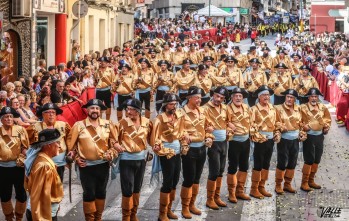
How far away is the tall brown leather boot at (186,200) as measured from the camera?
11.6 meters

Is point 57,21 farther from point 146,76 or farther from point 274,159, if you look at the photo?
point 274,159

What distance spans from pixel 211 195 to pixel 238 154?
818mm

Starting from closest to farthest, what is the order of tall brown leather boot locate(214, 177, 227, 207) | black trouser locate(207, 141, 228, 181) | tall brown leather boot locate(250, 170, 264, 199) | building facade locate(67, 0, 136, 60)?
black trouser locate(207, 141, 228, 181) → tall brown leather boot locate(214, 177, 227, 207) → tall brown leather boot locate(250, 170, 264, 199) → building facade locate(67, 0, 136, 60)

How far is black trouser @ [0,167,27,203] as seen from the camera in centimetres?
1070

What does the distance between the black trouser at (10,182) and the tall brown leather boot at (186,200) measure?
7.74 feet

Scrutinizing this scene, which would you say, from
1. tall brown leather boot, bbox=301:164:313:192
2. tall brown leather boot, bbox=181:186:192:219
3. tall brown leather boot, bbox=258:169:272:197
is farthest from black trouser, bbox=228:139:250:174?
tall brown leather boot, bbox=301:164:313:192

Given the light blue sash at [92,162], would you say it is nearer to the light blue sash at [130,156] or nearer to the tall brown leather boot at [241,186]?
the light blue sash at [130,156]

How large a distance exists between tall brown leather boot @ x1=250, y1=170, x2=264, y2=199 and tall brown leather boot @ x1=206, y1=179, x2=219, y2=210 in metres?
0.92

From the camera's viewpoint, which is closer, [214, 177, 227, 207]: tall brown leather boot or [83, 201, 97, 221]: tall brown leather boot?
[83, 201, 97, 221]: tall brown leather boot

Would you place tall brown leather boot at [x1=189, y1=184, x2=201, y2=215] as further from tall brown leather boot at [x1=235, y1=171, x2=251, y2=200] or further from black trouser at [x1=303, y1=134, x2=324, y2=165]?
black trouser at [x1=303, y1=134, x2=324, y2=165]

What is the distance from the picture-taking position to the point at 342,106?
69.9 feet

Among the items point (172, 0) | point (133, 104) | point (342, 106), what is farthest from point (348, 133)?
point (172, 0)

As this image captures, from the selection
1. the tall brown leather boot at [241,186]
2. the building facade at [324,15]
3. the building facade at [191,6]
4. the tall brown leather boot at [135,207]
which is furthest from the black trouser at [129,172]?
the building facade at [191,6]

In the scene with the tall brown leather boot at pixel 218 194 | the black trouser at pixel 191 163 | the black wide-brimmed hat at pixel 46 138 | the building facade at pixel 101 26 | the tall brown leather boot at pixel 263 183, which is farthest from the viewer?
the building facade at pixel 101 26
